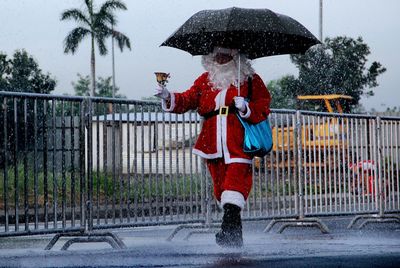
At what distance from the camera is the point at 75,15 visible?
61438 millimetres

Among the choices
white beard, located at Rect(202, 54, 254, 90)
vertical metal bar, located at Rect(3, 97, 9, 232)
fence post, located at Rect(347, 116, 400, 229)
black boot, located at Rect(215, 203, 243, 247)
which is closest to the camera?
black boot, located at Rect(215, 203, 243, 247)

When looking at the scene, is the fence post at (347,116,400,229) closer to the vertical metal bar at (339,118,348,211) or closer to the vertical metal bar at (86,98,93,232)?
the vertical metal bar at (339,118,348,211)

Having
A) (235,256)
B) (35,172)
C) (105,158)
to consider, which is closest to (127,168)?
(105,158)

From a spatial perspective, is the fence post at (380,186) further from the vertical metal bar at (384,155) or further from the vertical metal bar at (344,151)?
the vertical metal bar at (344,151)

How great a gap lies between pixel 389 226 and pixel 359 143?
3.81ft

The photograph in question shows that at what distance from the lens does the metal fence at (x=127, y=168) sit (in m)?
8.94

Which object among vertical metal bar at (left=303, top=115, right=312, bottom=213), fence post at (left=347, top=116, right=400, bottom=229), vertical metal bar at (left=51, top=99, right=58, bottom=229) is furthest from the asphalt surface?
fence post at (left=347, top=116, right=400, bottom=229)

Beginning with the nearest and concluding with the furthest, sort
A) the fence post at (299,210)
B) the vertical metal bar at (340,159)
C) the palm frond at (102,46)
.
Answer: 1. the fence post at (299,210)
2. the vertical metal bar at (340,159)
3. the palm frond at (102,46)

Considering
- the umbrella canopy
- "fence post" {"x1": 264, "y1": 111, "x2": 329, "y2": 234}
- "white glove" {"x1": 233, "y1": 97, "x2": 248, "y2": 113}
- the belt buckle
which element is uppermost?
the umbrella canopy

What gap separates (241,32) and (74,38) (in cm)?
5278

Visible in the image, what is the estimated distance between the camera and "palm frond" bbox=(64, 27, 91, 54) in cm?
6106

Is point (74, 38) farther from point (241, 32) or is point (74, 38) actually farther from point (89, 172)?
point (241, 32)

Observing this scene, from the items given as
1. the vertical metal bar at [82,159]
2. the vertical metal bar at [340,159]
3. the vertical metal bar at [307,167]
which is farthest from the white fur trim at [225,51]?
the vertical metal bar at [340,159]

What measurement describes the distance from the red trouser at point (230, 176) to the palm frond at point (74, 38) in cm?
5285
